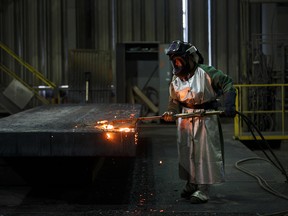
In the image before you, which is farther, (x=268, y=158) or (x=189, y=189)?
(x=268, y=158)

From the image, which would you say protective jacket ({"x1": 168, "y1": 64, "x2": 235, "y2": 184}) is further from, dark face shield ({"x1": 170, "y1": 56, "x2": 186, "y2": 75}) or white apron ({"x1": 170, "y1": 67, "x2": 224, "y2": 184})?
dark face shield ({"x1": 170, "y1": 56, "x2": 186, "y2": 75})

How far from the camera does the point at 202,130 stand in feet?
15.8

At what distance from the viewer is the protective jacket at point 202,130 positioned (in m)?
4.81

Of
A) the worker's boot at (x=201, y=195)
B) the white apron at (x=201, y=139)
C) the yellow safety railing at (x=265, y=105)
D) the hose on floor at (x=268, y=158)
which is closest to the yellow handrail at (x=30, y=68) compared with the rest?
the yellow safety railing at (x=265, y=105)

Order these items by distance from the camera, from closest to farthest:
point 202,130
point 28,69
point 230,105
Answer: point 230,105 → point 202,130 → point 28,69

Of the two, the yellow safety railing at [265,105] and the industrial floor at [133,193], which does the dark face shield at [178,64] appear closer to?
the industrial floor at [133,193]

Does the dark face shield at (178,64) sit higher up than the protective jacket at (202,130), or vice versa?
the dark face shield at (178,64)

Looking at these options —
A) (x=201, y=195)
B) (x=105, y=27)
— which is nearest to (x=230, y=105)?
(x=201, y=195)

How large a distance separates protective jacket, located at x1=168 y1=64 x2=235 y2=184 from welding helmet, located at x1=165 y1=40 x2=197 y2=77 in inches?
4.5

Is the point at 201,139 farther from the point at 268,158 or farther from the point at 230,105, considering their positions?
the point at 268,158

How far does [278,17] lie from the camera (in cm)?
1377

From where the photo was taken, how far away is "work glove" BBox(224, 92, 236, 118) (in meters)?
4.54

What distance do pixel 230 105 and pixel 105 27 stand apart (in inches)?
408

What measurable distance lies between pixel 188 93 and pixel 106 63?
9.19m
